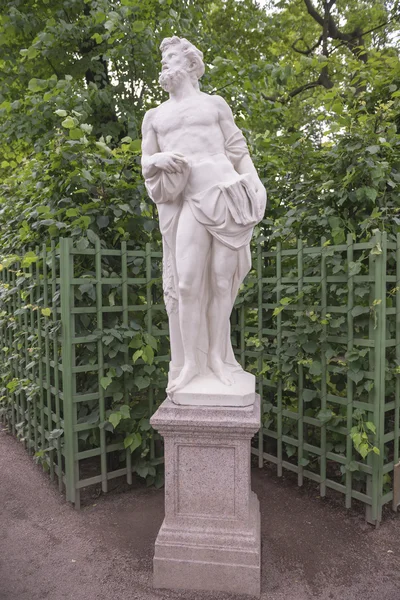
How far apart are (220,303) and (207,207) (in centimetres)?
57

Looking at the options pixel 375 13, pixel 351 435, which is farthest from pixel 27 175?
pixel 375 13

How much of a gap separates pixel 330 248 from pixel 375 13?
7.61 m

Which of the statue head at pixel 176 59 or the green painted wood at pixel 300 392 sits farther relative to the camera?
the green painted wood at pixel 300 392

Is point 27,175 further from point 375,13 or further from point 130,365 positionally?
point 375,13

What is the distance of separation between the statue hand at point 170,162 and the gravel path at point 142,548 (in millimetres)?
2353

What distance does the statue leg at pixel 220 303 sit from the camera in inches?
99.1

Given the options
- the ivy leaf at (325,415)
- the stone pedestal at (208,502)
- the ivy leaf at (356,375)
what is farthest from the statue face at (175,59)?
the ivy leaf at (325,415)

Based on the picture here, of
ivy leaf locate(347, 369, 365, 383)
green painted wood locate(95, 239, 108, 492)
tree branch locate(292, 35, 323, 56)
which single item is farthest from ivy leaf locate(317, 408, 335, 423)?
tree branch locate(292, 35, 323, 56)

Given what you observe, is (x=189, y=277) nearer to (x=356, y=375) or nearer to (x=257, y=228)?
(x=356, y=375)

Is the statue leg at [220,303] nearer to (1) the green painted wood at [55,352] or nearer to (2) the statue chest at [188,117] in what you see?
(2) the statue chest at [188,117]

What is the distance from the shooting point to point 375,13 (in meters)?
8.26

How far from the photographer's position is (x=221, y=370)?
2613mm

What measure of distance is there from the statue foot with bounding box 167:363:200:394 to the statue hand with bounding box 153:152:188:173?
1.12 metres

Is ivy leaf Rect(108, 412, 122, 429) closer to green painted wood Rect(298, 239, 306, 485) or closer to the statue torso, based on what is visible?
green painted wood Rect(298, 239, 306, 485)
